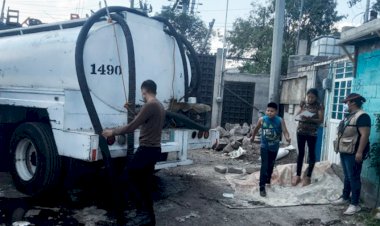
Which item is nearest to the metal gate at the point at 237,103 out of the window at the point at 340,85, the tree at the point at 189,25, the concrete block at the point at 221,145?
the concrete block at the point at 221,145

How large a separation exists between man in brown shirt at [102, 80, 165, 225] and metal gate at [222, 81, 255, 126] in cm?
1115

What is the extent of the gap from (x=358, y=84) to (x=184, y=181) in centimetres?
334

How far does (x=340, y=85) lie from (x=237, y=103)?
307 inches

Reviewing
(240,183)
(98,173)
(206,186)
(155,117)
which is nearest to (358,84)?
(240,183)

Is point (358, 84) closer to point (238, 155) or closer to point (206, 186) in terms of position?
point (206, 186)

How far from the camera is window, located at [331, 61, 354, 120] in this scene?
285 inches

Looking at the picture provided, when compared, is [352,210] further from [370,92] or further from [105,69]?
[105,69]

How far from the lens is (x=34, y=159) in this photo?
5453mm

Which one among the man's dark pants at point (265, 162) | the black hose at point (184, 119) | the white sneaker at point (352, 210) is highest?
the black hose at point (184, 119)

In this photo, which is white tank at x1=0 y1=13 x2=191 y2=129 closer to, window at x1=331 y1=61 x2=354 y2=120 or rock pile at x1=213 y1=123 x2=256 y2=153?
window at x1=331 y1=61 x2=354 y2=120

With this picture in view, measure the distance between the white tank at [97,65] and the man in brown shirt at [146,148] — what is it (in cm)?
88

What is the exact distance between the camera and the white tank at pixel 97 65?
4.93 meters

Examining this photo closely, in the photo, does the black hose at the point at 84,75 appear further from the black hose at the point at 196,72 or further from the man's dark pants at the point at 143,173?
the black hose at the point at 196,72

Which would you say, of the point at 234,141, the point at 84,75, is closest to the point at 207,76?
the point at 234,141
